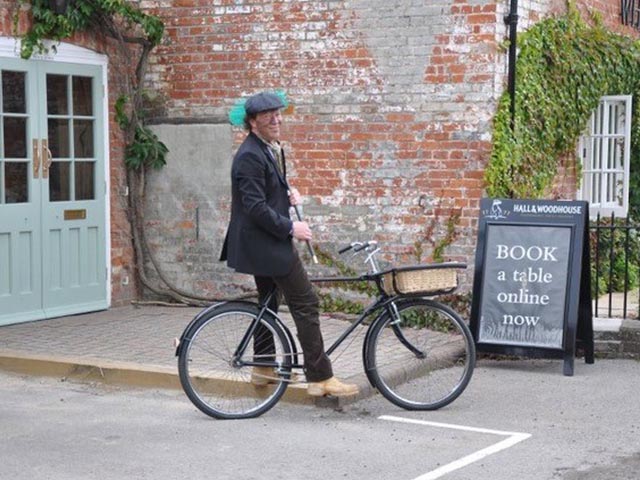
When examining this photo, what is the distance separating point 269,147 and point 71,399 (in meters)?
2.24

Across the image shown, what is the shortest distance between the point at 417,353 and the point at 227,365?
1282 mm

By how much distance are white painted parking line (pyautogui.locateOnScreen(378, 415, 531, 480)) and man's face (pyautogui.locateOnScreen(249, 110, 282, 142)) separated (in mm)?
1924

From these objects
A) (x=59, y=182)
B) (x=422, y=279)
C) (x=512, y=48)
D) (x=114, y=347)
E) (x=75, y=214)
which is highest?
(x=512, y=48)

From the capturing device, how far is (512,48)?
9719mm

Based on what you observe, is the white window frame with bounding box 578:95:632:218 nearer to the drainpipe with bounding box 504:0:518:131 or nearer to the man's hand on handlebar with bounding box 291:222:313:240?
the drainpipe with bounding box 504:0:518:131

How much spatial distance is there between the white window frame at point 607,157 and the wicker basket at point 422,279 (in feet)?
15.9

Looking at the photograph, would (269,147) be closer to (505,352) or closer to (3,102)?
(505,352)

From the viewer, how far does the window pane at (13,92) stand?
385 inches

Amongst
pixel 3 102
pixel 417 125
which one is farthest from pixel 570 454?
pixel 3 102

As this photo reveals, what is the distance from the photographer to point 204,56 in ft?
35.6

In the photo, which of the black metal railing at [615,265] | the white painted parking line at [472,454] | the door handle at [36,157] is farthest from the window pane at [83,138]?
the black metal railing at [615,265]

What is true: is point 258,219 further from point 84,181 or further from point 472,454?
point 84,181

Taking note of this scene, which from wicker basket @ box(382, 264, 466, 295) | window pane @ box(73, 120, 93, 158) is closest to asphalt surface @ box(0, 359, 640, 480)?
wicker basket @ box(382, 264, 466, 295)

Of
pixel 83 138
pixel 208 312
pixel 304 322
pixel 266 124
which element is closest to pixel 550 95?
pixel 266 124
